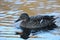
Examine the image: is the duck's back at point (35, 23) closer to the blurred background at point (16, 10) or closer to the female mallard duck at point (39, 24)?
the female mallard duck at point (39, 24)

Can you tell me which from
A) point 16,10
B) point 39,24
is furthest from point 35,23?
point 16,10

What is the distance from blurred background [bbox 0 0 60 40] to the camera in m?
10.8

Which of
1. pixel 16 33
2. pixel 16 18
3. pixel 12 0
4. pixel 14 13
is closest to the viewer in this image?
pixel 16 33

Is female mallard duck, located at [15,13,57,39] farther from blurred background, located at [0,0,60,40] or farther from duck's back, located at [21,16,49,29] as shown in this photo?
blurred background, located at [0,0,60,40]

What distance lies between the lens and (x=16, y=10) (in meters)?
13.1

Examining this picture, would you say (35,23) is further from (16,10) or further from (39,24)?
(16,10)

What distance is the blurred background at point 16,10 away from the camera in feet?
35.5

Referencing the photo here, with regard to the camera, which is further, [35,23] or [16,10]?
[16,10]

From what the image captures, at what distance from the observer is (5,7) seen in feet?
44.9

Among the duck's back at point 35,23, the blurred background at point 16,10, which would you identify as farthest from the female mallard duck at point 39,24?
the blurred background at point 16,10

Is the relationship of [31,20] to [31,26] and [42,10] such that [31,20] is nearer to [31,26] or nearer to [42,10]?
[31,26]

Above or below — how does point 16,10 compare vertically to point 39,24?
above

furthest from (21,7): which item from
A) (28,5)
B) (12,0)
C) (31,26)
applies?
(31,26)

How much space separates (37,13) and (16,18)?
41.4 inches
